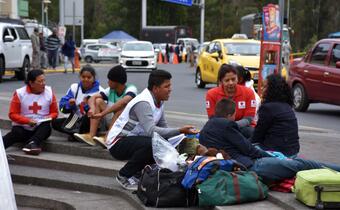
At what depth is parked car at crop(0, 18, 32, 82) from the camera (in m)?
22.3

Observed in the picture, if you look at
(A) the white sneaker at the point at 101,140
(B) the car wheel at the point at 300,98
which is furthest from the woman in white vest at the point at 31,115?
(B) the car wheel at the point at 300,98

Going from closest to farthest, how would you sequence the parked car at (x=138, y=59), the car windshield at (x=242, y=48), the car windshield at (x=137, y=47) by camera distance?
the car windshield at (x=242, y=48), the parked car at (x=138, y=59), the car windshield at (x=137, y=47)

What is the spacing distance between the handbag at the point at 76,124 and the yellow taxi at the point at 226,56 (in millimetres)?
11799

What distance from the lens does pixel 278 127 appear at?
23.9 feet

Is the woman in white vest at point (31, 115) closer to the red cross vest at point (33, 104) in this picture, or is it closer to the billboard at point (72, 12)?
the red cross vest at point (33, 104)

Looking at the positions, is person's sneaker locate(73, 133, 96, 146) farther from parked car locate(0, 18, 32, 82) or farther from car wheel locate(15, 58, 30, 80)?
car wheel locate(15, 58, 30, 80)

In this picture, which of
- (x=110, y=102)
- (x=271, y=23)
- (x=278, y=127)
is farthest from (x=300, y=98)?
(x=278, y=127)

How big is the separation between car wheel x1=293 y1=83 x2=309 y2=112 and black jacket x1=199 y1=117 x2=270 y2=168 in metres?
9.13

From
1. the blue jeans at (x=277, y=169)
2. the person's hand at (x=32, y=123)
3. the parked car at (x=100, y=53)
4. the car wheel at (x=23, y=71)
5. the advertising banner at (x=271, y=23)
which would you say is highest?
the advertising banner at (x=271, y=23)

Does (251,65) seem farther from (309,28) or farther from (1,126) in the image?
(309,28)

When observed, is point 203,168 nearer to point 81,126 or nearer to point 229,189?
point 229,189

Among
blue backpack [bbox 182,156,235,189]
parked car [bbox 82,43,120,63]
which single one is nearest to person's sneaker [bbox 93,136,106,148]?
blue backpack [bbox 182,156,235,189]

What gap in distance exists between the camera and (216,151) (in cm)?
681

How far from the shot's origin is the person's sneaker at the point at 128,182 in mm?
7324
